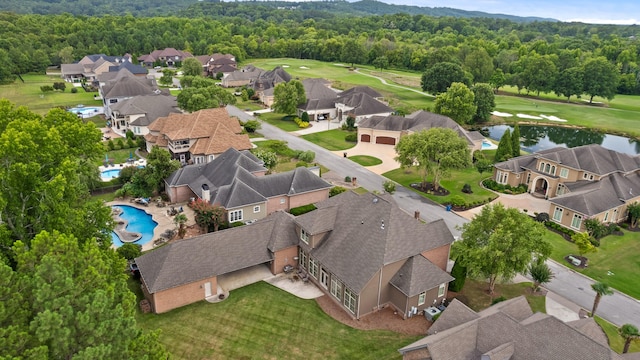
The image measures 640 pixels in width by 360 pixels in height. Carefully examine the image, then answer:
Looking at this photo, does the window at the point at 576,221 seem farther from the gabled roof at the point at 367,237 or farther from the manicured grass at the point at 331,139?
the manicured grass at the point at 331,139

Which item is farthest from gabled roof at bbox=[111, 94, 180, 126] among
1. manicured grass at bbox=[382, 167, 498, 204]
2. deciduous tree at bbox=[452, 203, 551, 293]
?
deciduous tree at bbox=[452, 203, 551, 293]

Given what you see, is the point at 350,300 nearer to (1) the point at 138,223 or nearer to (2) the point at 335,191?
(2) the point at 335,191

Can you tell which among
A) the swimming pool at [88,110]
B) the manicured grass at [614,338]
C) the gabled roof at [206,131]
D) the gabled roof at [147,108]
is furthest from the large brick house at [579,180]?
the swimming pool at [88,110]

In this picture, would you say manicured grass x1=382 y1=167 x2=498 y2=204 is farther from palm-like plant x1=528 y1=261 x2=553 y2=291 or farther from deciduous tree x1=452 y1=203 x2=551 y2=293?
palm-like plant x1=528 y1=261 x2=553 y2=291

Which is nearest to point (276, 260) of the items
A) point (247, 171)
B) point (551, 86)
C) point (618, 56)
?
point (247, 171)

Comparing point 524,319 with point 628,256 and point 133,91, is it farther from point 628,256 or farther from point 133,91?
point 133,91

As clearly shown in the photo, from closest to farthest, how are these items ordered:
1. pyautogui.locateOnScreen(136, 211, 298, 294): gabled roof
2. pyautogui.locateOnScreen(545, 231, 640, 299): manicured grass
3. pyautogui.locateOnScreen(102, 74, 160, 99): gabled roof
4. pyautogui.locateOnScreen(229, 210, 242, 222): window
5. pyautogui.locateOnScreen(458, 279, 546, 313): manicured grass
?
pyautogui.locateOnScreen(136, 211, 298, 294): gabled roof → pyautogui.locateOnScreen(458, 279, 546, 313): manicured grass → pyautogui.locateOnScreen(545, 231, 640, 299): manicured grass → pyautogui.locateOnScreen(229, 210, 242, 222): window → pyautogui.locateOnScreen(102, 74, 160, 99): gabled roof
